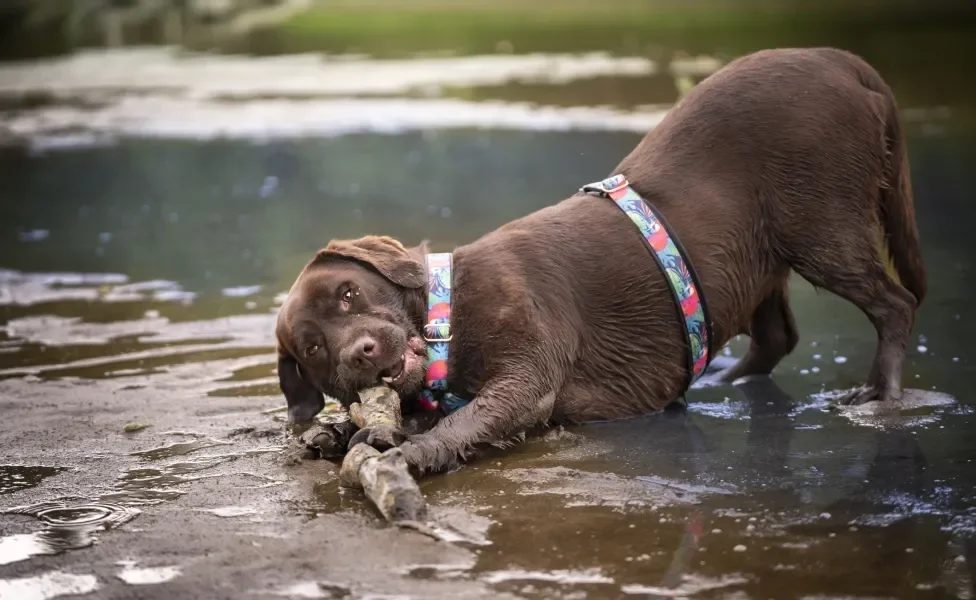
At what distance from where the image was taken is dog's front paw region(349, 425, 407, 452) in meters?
4.20

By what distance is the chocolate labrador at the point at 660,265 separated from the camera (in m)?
4.62

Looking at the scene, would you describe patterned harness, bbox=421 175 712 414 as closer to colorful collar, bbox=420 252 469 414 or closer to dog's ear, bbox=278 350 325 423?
colorful collar, bbox=420 252 469 414

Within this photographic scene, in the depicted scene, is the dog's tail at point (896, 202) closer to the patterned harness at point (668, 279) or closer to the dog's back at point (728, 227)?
the dog's back at point (728, 227)

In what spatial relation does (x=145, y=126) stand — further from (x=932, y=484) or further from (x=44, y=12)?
(x=932, y=484)

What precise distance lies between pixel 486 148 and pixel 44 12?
1200cm

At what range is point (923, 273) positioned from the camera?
524 cm

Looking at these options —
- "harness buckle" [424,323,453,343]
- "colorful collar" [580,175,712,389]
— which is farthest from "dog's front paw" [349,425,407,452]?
"colorful collar" [580,175,712,389]

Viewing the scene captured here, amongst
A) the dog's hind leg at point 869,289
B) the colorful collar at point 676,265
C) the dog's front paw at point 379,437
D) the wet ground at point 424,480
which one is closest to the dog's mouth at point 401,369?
the dog's front paw at point 379,437

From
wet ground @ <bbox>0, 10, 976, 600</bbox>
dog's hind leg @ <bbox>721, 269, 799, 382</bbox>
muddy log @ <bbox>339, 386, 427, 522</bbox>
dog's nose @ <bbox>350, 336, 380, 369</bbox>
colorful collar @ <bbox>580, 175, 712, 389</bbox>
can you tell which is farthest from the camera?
dog's hind leg @ <bbox>721, 269, 799, 382</bbox>

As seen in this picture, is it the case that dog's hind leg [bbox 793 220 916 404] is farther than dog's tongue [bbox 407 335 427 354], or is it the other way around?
dog's hind leg [bbox 793 220 916 404]

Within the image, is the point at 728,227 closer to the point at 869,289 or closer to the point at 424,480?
the point at 869,289

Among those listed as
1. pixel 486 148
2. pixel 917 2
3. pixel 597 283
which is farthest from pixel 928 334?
pixel 917 2

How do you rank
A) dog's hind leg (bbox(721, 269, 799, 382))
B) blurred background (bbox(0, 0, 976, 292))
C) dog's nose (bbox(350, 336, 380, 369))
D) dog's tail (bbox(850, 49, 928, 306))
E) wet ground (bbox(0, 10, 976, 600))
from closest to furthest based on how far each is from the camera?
1. wet ground (bbox(0, 10, 976, 600))
2. dog's nose (bbox(350, 336, 380, 369))
3. dog's tail (bbox(850, 49, 928, 306))
4. dog's hind leg (bbox(721, 269, 799, 382))
5. blurred background (bbox(0, 0, 976, 292))

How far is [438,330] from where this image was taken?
15.1 feet
